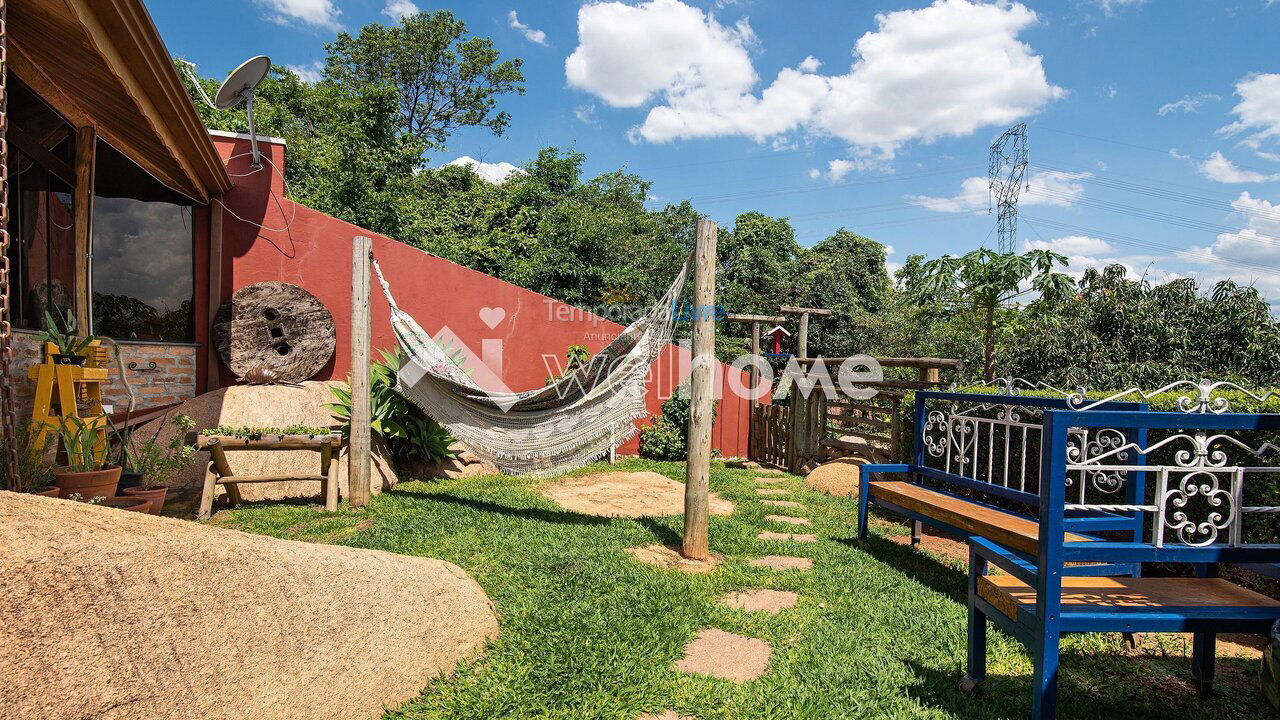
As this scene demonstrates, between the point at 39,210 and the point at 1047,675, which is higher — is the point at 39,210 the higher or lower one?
the higher one

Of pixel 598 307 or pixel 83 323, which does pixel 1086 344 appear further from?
pixel 83 323

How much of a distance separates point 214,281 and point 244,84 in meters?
1.41

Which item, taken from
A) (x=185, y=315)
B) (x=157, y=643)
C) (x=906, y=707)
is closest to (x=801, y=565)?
(x=906, y=707)

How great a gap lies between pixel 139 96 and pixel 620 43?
14.1m

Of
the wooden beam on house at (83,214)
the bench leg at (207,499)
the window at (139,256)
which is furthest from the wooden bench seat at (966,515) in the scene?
the window at (139,256)

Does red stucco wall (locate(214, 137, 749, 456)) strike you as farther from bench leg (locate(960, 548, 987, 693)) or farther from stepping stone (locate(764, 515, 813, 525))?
bench leg (locate(960, 548, 987, 693))

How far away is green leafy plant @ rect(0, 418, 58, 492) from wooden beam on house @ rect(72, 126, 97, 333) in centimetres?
88

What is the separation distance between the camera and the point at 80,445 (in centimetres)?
261

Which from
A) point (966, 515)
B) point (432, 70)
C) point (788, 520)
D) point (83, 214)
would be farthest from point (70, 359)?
point (432, 70)

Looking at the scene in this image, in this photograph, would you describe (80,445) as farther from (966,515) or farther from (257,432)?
(966,515)

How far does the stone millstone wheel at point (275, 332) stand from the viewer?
4.42m

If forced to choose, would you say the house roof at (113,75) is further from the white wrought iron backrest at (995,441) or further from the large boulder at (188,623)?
the white wrought iron backrest at (995,441)

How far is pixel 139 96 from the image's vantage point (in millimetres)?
2932

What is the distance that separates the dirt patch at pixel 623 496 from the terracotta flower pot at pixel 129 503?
2.04 m
